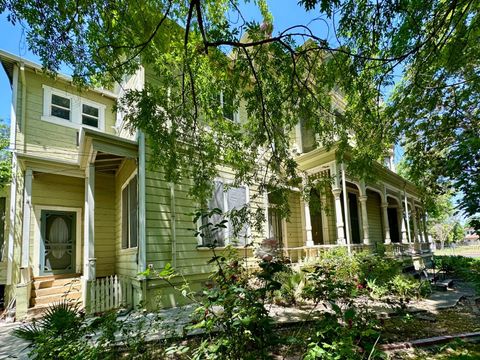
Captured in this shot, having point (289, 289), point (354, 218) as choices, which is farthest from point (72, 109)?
point (354, 218)

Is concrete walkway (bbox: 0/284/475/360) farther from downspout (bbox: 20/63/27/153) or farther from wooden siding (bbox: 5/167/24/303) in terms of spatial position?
downspout (bbox: 20/63/27/153)

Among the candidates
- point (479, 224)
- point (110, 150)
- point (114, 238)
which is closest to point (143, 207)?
point (110, 150)

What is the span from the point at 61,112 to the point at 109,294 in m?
6.18

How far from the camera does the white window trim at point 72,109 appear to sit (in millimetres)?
8766

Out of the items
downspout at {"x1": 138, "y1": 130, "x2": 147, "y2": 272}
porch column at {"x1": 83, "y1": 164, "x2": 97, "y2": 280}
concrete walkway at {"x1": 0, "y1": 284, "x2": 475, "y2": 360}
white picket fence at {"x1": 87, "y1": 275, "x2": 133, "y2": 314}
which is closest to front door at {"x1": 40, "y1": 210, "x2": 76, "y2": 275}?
concrete walkway at {"x1": 0, "y1": 284, "x2": 475, "y2": 360}

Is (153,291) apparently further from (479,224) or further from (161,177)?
(479,224)

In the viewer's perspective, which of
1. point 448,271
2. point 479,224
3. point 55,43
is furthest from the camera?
point 448,271

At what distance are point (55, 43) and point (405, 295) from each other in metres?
9.36

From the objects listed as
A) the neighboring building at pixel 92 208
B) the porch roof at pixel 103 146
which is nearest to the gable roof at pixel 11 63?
the neighboring building at pixel 92 208

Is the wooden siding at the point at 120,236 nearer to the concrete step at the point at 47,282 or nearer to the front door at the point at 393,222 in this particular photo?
the concrete step at the point at 47,282

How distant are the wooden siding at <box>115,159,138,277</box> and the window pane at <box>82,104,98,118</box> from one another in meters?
2.49

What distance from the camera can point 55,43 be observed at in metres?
4.66

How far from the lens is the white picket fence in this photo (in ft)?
20.4

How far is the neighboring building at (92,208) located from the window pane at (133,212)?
3 centimetres
